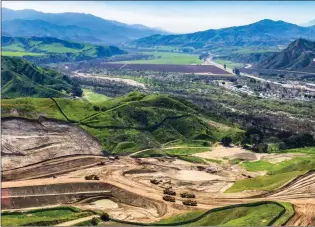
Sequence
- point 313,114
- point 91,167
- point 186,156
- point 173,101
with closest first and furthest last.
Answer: point 91,167 < point 186,156 < point 173,101 < point 313,114

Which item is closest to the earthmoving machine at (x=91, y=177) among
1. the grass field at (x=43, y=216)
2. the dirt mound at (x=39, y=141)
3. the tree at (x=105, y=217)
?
the grass field at (x=43, y=216)

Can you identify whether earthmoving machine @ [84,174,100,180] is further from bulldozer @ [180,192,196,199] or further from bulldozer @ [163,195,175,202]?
bulldozer @ [180,192,196,199]

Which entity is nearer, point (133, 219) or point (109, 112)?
point (133, 219)

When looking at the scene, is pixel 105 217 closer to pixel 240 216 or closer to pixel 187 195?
pixel 187 195

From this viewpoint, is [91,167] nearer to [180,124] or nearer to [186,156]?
[186,156]

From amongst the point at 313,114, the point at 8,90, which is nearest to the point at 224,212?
the point at 313,114

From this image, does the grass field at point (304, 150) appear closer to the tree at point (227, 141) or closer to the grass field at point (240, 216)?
the tree at point (227, 141)

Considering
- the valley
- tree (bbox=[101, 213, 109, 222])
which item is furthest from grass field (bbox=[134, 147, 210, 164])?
tree (bbox=[101, 213, 109, 222])

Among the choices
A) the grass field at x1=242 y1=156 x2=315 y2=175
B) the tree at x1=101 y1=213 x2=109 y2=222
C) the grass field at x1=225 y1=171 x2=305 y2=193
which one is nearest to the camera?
the tree at x1=101 y1=213 x2=109 y2=222

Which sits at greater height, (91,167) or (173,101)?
(173,101)
